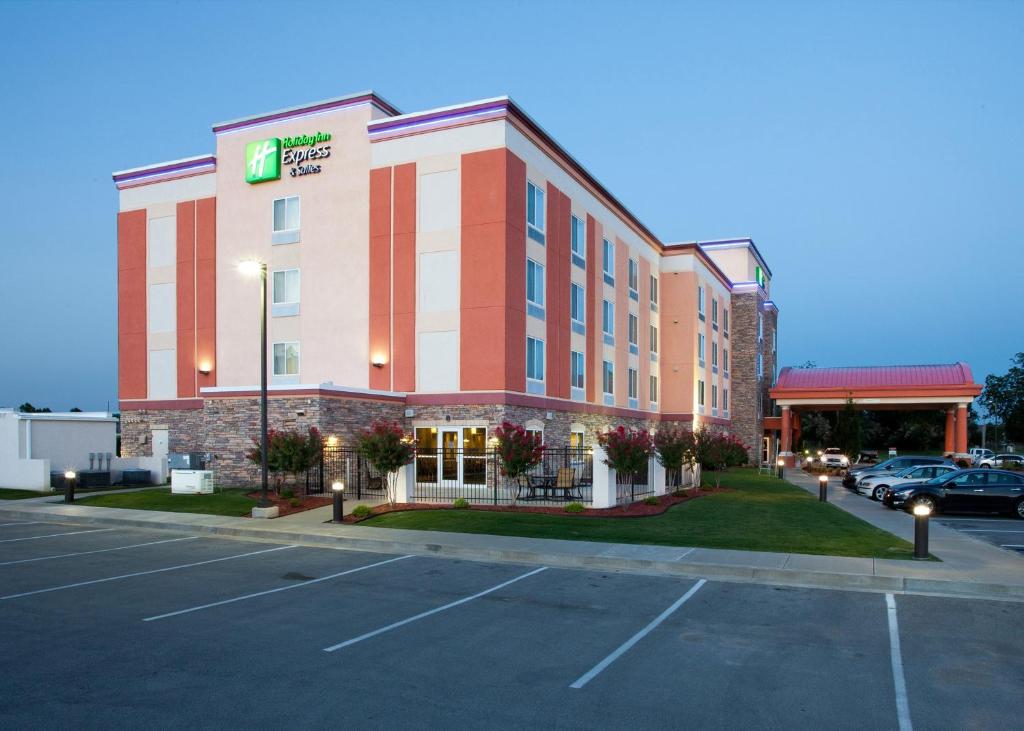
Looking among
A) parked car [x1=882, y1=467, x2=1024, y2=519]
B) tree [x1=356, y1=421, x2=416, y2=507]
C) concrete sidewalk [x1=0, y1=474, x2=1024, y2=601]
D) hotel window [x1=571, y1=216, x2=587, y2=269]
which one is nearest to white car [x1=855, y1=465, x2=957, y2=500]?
parked car [x1=882, y1=467, x2=1024, y2=519]

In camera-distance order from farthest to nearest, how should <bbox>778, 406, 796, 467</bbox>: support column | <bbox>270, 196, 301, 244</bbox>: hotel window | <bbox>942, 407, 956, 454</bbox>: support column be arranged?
<bbox>778, 406, 796, 467</bbox>: support column → <bbox>942, 407, 956, 454</bbox>: support column → <bbox>270, 196, 301, 244</bbox>: hotel window

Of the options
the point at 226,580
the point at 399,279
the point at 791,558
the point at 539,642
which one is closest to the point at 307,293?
the point at 399,279

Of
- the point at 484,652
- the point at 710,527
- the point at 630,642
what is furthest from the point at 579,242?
the point at 484,652

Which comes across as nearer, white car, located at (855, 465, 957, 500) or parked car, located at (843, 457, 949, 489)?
white car, located at (855, 465, 957, 500)

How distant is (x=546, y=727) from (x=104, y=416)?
3339 centimetres

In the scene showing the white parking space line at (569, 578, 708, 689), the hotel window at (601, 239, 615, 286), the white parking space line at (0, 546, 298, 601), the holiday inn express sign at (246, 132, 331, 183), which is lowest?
the white parking space line at (0, 546, 298, 601)

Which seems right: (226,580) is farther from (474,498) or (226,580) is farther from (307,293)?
(307,293)

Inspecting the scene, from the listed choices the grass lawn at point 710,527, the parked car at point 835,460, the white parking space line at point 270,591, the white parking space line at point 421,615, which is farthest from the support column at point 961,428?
the white parking space line at point 270,591

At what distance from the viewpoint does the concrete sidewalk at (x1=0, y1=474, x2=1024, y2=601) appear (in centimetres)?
1291

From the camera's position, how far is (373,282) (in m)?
32.5

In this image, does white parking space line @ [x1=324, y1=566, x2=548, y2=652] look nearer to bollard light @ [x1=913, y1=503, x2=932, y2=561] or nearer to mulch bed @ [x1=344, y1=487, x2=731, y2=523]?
bollard light @ [x1=913, y1=503, x2=932, y2=561]

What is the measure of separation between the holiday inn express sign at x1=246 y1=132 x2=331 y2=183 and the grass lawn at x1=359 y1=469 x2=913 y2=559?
18.7 m

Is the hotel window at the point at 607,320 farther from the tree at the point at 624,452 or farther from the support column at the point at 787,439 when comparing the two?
the support column at the point at 787,439

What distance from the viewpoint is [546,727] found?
6.65 m
